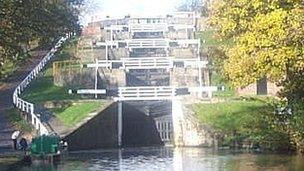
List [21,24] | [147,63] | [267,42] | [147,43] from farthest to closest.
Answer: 1. [147,43]
2. [147,63]
3. [267,42]
4. [21,24]

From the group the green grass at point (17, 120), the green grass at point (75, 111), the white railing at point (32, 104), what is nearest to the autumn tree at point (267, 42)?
the green grass at point (75, 111)

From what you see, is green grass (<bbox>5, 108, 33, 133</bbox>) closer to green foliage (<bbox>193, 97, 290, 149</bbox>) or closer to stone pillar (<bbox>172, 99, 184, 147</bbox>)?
stone pillar (<bbox>172, 99, 184, 147</bbox>)

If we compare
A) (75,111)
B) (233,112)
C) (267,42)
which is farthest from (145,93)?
(267,42)

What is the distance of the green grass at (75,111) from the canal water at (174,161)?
8.03 ft

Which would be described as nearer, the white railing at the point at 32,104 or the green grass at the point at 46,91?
the white railing at the point at 32,104

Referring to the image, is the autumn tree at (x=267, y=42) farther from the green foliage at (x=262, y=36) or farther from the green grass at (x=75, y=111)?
the green grass at (x=75, y=111)

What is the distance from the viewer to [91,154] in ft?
126

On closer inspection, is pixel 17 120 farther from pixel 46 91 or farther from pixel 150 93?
pixel 46 91

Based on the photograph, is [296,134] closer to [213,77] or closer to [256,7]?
[256,7]

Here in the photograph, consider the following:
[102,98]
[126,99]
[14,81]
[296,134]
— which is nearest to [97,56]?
[14,81]

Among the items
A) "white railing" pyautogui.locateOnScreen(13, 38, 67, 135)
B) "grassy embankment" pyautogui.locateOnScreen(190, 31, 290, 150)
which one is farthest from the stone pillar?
"white railing" pyautogui.locateOnScreen(13, 38, 67, 135)

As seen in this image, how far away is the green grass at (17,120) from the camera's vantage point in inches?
1618

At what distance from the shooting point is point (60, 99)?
Answer: 48594 millimetres

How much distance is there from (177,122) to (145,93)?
13.1ft
